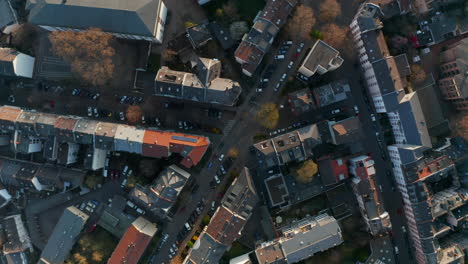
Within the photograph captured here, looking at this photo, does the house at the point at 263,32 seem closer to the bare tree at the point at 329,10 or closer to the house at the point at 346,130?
the bare tree at the point at 329,10

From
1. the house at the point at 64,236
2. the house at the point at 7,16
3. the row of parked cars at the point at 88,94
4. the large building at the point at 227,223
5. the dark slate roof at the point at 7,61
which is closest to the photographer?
the large building at the point at 227,223

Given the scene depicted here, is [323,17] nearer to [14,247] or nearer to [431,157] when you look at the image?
[431,157]

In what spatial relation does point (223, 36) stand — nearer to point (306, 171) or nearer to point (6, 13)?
point (306, 171)

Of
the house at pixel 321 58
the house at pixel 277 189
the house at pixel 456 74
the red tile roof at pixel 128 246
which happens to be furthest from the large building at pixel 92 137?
the house at pixel 456 74

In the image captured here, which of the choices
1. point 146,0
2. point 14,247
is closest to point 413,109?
point 146,0

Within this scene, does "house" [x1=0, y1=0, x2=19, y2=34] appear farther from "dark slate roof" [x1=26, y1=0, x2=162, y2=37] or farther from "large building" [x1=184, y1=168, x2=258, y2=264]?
"large building" [x1=184, y1=168, x2=258, y2=264]

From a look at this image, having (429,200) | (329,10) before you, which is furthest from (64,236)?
(429,200)

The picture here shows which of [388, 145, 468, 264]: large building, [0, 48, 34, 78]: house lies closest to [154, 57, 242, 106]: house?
[0, 48, 34, 78]: house
